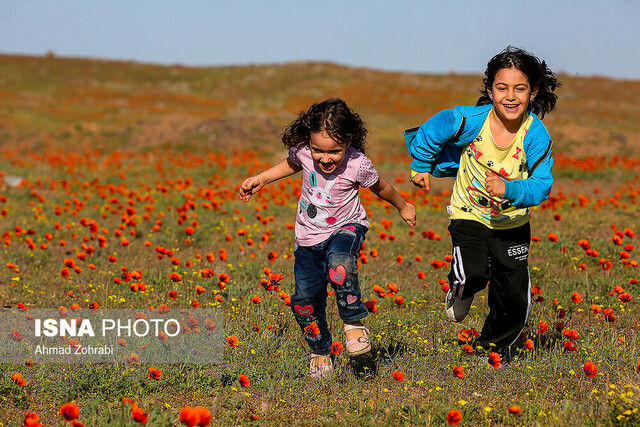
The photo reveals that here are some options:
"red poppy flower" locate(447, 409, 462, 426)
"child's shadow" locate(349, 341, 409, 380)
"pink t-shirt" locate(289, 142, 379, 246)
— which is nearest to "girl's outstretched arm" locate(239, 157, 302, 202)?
"pink t-shirt" locate(289, 142, 379, 246)

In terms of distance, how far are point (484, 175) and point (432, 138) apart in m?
0.41

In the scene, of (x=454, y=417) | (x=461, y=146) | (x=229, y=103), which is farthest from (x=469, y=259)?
(x=229, y=103)

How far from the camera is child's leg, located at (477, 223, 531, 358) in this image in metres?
4.19

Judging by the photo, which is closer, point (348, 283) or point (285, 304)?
point (348, 283)

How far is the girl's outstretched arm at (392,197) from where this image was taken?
13.7ft

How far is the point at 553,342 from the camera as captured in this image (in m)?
4.92

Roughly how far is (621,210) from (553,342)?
5881mm

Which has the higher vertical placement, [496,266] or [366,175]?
[366,175]

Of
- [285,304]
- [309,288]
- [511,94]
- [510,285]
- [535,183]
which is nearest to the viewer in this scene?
[535,183]

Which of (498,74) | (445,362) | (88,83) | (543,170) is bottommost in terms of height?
(445,362)

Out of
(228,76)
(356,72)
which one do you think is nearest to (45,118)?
(228,76)

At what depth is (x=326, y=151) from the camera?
3.92 meters

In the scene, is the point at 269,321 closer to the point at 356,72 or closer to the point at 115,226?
the point at 115,226

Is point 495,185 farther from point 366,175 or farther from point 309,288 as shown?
point 309,288
